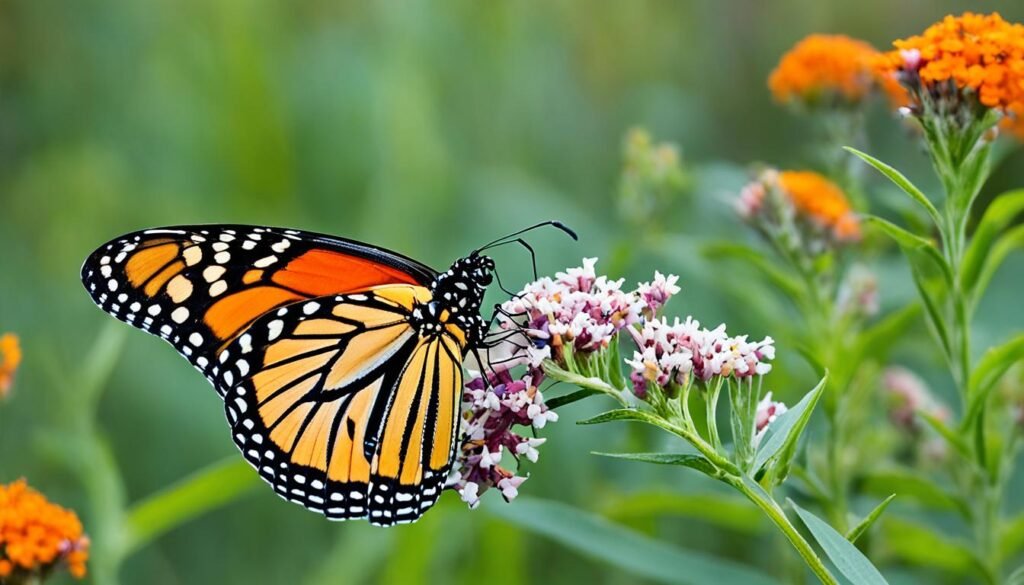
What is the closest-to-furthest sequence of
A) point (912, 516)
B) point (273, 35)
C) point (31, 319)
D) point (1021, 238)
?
1. point (1021, 238)
2. point (912, 516)
3. point (31, 319)
4. point (273, 35)

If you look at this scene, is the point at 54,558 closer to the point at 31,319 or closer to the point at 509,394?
the point at 509,394

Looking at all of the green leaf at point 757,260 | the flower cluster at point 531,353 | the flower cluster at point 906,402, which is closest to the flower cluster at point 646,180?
the green leaf at point 757,260

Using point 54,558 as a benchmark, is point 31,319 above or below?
above

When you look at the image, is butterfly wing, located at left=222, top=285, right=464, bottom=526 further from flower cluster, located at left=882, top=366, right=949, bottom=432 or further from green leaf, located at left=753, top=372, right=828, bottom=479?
flower cluster, located at left=882, top=366, right=949, bottom=432

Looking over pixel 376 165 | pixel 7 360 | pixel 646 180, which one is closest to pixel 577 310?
pixel 7 360

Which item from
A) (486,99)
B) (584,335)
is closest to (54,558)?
(584,335)

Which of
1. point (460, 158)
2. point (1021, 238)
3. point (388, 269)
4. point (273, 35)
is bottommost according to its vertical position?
point (388, 269)

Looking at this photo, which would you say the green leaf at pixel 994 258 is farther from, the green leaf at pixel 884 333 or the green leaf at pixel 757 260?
the green leaf at pixel 757 260
